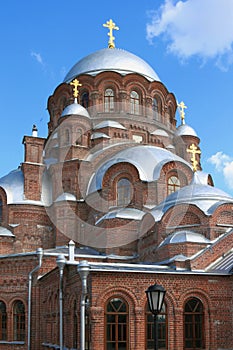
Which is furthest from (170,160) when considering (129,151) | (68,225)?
(68,225)

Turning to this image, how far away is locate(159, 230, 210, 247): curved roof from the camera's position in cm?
1838

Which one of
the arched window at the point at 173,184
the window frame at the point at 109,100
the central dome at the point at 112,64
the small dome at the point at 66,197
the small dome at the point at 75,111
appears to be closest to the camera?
the arched window at the point at 173,184

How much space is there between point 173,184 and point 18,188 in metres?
7.58

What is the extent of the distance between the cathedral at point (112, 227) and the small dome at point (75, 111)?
98 millimetres

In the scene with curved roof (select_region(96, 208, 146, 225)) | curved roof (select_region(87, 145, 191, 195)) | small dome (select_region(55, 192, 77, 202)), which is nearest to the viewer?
curved roof (select_region(96, 208, 146, 225))

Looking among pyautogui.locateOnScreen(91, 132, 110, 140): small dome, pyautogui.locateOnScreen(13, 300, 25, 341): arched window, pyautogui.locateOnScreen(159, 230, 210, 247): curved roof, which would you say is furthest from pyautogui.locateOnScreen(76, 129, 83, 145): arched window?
pyautogui.locateOnScreen(159, 230, 210, 247): curved roof

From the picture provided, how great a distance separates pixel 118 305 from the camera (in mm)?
15289

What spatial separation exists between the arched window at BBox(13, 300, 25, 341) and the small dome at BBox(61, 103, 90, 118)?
10784 mm

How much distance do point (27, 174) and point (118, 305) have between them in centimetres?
1227

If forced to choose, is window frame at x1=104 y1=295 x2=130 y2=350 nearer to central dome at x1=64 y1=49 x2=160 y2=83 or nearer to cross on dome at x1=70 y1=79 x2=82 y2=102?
cross on dome at x1=70 y1=79 x2=82 y2=102

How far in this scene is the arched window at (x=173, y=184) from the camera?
23875mm

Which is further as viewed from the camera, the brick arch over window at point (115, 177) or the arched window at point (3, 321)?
the brick arch over window at point (115, 177)

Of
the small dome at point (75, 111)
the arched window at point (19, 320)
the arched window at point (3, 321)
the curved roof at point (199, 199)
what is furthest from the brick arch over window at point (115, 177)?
the arched window at point (3, 321)

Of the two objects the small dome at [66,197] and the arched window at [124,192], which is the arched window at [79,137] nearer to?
the small dome at [66,197]
